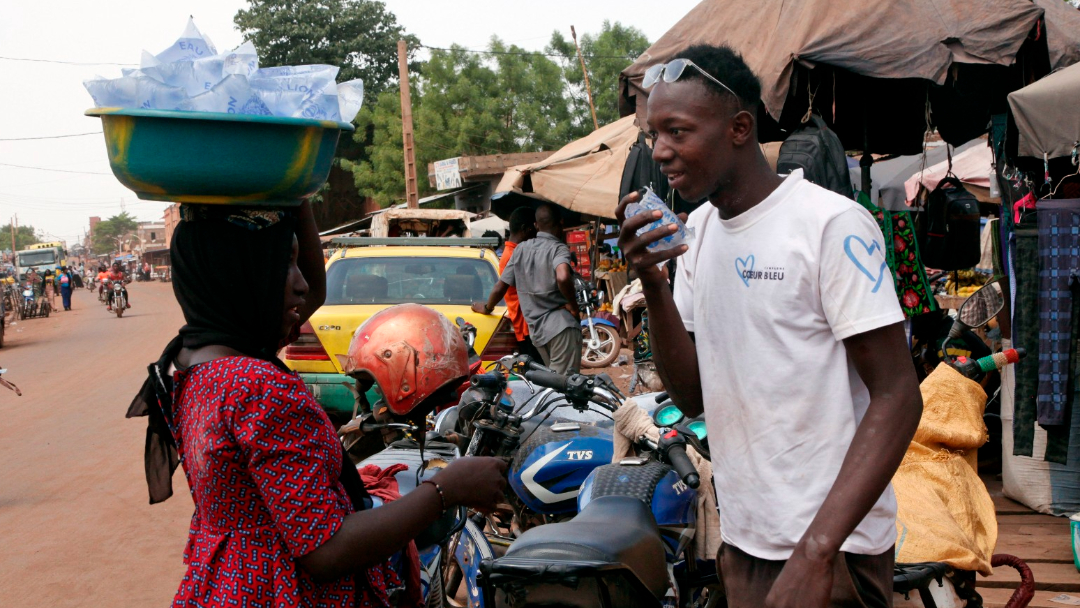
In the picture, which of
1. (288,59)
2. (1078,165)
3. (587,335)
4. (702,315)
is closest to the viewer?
(702,315)

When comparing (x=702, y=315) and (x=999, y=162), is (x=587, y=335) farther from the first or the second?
(x=702, y=315)

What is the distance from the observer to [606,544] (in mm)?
2365

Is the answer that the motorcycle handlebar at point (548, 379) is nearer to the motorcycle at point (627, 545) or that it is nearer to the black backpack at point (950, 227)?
the motorcycle at point (627, 545)

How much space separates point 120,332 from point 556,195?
59.2 feet

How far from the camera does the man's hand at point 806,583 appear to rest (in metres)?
1.61

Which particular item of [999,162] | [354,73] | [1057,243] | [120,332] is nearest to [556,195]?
[999,162]

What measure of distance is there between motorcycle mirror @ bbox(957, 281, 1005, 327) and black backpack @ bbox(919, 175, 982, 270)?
1.84 ft

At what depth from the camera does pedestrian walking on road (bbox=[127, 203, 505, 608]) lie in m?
1.59

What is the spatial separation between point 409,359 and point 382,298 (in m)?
4.60

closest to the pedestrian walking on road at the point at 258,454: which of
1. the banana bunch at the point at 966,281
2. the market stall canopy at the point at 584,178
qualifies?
the market stall canopy at the point at 584,178

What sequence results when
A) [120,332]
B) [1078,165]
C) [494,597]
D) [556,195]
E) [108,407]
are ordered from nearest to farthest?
[494,597]
[1078,165]
[556,195]
[108,407]
[120,332]

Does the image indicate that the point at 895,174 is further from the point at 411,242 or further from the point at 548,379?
the point at 548,379

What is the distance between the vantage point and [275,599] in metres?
1.65

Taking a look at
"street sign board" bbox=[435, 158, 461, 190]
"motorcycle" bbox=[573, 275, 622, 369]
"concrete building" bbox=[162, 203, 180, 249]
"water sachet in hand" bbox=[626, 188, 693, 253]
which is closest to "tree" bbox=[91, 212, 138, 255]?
"concrete building" bbox=[162, 203, 180, 249]
